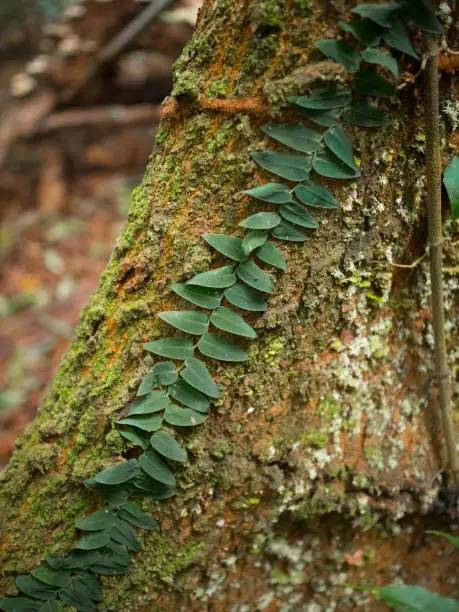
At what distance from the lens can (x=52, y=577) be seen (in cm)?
104

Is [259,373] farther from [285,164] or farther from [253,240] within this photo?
[285,164]

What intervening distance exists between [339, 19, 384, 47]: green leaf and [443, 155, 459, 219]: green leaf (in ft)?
0.87

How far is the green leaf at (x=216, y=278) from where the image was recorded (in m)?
0.98

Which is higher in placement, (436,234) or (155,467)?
(436,234)

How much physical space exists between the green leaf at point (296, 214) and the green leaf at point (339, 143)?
0.35 feet

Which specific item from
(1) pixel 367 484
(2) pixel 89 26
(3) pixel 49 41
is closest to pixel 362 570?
(1) pixel 367 484

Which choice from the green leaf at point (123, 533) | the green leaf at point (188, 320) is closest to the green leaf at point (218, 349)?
the green leaf at point (188, 320)

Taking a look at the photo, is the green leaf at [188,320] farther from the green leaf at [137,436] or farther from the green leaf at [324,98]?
the green leaf at [324,98]

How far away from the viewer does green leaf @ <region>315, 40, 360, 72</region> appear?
Answer: 88 cm

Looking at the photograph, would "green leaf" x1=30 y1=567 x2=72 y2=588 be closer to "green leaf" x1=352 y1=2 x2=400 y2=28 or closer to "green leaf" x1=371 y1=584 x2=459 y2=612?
"green leaf" x1=371 y1=584 x2=459 y2=612

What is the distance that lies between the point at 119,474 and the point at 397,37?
0.88 m

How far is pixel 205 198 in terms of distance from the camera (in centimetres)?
100

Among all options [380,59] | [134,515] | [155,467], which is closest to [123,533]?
[134,515]

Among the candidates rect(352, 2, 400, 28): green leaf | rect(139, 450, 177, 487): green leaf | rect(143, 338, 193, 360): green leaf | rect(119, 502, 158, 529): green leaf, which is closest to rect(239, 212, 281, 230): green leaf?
rect(143, 338, 193, 360): green leaf
